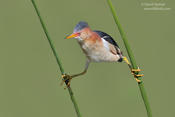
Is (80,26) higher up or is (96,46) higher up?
(80,26)

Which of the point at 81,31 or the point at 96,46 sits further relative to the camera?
the point at 96,46

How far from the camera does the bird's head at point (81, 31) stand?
87.8 inches

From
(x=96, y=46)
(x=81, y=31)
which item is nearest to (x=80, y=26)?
(x=81, y=31)

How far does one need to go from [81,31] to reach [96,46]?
10.1 inches

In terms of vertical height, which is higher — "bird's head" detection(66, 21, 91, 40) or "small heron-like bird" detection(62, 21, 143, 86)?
"bird's head" detection(66, 21, 91, 40)

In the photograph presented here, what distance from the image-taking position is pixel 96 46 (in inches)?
98.0

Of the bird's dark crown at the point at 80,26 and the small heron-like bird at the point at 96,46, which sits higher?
the bird's dark crown at the point at 80,26

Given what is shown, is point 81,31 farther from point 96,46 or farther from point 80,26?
point 96,46

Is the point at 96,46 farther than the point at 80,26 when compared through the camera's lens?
Yes

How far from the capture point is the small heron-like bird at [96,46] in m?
2.32

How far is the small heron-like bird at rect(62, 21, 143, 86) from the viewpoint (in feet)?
7.62

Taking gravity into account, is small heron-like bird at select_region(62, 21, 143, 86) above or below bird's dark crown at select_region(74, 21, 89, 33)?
below

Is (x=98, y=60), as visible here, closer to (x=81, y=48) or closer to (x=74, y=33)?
(x=81, y=48)

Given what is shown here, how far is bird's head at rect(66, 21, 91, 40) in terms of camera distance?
2230mm
